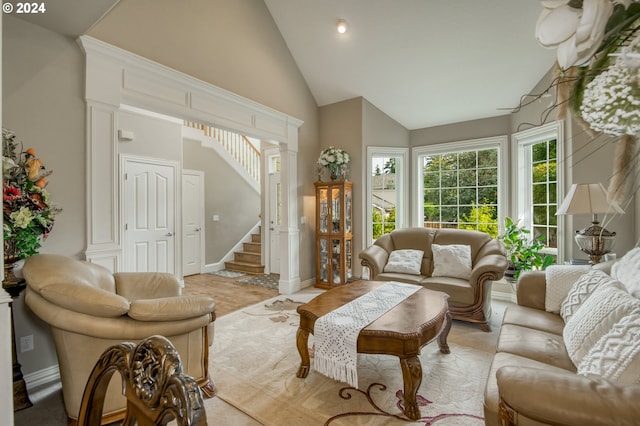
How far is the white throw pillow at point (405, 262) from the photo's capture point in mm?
3889

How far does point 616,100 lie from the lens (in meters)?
0.49

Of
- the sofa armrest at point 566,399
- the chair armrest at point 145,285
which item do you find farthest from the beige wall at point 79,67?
the sofa armrest at point 566,399

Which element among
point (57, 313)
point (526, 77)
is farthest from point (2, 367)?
point (526, 77)

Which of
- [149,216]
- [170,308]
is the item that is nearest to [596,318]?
[170,308]

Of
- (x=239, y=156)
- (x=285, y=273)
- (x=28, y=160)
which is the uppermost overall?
(x=239, y=156)

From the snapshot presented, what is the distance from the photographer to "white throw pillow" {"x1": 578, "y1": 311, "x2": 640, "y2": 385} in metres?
1.19

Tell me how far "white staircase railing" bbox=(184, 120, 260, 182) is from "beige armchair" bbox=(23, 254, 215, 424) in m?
4.99

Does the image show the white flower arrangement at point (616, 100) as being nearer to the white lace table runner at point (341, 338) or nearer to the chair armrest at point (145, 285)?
the white lace table runner at point (341, 338)

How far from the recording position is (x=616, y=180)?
1.59 ft

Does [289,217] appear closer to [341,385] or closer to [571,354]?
[341,385]

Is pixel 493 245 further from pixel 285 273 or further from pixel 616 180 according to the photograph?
pixel 616 180

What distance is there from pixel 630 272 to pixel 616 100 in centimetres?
203

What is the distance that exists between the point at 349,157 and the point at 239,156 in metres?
3.28

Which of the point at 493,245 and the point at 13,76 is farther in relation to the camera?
the point at 493,245
